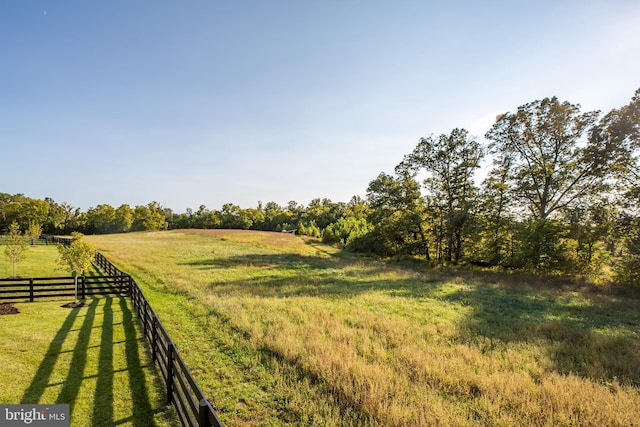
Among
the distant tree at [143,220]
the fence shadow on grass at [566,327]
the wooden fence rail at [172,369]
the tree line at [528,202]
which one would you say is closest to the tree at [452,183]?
the tree line at [528,202]

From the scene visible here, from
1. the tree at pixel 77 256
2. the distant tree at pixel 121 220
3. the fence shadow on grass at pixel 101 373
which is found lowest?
the fence shadow on grass at pixel 101 373

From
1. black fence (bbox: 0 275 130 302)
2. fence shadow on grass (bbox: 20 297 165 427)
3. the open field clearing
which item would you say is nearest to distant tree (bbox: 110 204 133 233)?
the open field clearing

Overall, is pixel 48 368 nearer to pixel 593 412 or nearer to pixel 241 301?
pixel 241 301

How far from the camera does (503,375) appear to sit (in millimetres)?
7645

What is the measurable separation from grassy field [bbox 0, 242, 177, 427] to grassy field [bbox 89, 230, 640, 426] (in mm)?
1319

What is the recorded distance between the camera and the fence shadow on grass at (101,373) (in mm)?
6094

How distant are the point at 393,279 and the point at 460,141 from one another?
77.1 feet

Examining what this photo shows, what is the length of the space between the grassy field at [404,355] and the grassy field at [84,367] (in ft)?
4.33

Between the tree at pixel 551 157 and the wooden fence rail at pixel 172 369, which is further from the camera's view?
the tree at pixel 551 157

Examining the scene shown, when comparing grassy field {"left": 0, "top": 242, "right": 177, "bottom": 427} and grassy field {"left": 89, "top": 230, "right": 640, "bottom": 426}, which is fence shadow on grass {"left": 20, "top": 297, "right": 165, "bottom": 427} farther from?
grassy field {"left": 89, "top": 230, "right": 640, "bottom": 426}

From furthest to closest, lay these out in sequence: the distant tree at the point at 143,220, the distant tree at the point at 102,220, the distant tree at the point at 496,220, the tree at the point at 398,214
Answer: the distant tree at the point at 143,220, the distant tree at the point at 102,220, the tree at the point at 398,214, the distant tree at the point at 496,220

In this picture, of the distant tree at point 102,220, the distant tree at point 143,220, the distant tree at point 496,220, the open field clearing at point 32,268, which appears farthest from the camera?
the distant tree at point 143,220

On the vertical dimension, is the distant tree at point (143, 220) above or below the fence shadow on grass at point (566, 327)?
above

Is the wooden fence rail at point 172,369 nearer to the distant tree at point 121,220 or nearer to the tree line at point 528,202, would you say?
the tree line at point 528,202
